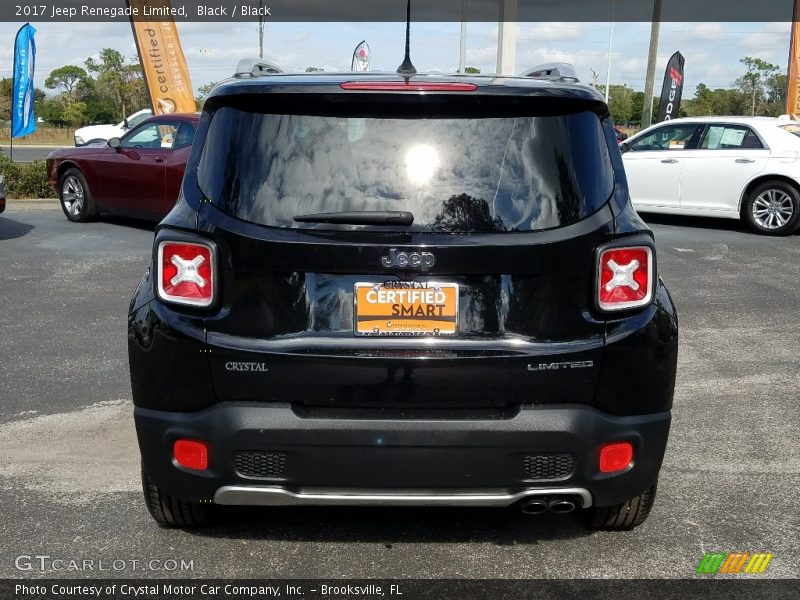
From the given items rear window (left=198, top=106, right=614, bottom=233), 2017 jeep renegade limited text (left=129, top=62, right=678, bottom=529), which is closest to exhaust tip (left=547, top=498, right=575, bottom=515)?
2017 jeep renegade limited text (left=129, top=62, right=678, bottom=529)

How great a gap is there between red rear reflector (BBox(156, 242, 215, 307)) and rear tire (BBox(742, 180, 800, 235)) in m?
11.7

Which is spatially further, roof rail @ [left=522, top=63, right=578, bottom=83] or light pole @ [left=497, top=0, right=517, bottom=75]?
light pole @ [left=497, top=0, right=517, bottom=75]

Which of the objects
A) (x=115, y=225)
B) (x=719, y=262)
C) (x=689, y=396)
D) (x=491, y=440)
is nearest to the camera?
(x=491, y=440)

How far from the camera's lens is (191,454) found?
3.21 meters

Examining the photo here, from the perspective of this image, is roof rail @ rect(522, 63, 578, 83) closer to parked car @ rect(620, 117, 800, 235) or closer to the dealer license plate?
the dealer license plate

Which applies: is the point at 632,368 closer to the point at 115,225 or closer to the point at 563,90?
the point at 563,90

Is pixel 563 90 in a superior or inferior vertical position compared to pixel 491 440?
superior

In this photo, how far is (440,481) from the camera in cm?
314

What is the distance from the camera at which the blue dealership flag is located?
18.5 m

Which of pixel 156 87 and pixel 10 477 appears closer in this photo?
pixel 10 477

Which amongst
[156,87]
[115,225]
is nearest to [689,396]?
[115,225]

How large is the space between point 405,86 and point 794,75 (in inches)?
889

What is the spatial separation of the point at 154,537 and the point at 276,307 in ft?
3.93

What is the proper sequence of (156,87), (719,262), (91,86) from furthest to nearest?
(91,86) < (156,87) < (719,262)
